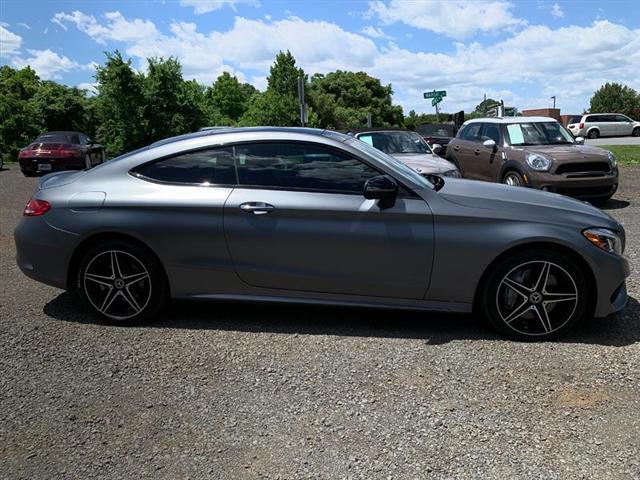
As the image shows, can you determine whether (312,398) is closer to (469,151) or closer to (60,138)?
(469,151)

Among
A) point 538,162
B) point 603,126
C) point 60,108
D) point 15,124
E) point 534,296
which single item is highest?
point 60,108

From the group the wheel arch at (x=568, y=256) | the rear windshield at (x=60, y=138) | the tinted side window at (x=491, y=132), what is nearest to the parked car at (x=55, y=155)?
the rear windshield at (x=60, y=138)

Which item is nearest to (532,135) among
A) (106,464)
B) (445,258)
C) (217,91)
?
(445,258)

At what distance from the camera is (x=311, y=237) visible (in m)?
4.12

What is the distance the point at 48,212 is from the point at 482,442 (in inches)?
142

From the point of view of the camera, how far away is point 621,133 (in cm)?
3906

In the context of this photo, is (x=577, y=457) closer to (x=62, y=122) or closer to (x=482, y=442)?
(x=482, y=442)

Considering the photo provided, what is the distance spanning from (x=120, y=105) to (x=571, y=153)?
75.9 feet

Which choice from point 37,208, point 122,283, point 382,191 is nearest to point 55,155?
point 37,208

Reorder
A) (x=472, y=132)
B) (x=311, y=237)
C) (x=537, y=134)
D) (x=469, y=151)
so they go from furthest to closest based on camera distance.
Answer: (x=472, y=132), (x=469, y=151), (x=537, y=134), (x=311, y=237)

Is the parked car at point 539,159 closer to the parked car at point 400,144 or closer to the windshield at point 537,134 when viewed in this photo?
the windshield at point 537,134

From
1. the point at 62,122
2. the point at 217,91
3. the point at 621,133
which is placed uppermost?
the point at 217,91

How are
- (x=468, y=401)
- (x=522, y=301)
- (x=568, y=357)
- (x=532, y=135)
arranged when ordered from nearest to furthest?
(x=468, y=401) < (x=568, y=357) < (x=522, y=301) < (x=532, y=135)

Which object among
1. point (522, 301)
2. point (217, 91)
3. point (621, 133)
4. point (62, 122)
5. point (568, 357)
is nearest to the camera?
point (568, 357)
